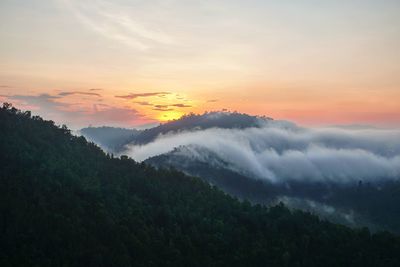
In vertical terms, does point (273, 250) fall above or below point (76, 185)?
below

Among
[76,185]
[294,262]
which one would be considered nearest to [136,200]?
[76,185]

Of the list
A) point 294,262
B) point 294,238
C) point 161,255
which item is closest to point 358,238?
point 294,238

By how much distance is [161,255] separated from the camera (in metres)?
153

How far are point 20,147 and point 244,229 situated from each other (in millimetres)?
98165

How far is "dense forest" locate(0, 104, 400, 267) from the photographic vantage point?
135m

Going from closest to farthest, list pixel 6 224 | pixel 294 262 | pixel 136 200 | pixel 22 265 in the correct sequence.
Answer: pixel 22 265 → pixel 6 224 → pixel 294 262 → pixel 136 200

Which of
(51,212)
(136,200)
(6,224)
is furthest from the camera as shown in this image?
(136,200)

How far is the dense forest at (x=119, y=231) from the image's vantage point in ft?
444

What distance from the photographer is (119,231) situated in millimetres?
153250

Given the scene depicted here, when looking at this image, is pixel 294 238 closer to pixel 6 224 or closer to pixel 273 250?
pixel 273 250

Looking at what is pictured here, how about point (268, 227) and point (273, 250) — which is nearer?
point (273, 250)

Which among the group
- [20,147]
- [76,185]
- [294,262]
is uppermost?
[20,147]

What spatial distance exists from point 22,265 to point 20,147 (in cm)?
8107

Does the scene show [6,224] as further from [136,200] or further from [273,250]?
[273,250]
